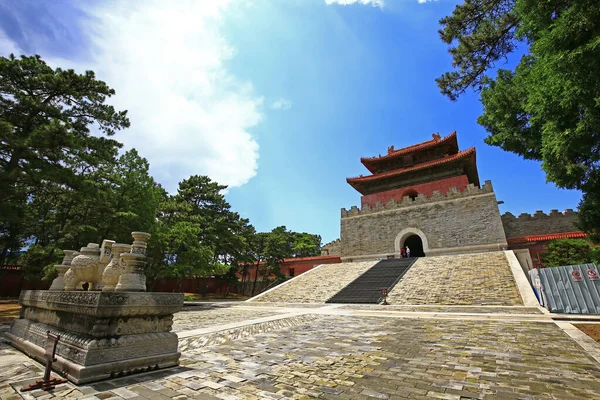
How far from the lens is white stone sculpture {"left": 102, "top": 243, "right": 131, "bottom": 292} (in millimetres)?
3629

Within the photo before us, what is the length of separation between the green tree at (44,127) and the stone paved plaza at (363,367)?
22.1 ft

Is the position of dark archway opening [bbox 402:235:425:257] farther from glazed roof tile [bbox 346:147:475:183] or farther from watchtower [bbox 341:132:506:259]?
glazed roof tile [bbox 346:147:475:183]

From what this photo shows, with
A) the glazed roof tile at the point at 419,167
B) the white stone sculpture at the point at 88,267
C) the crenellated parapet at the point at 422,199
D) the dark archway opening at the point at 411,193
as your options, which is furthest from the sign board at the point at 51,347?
the dark archway opening at the point at 411,193

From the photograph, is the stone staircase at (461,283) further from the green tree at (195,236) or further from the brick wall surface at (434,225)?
the green tree at (195,236)

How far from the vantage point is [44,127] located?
27.6ft

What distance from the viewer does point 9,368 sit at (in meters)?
3.32

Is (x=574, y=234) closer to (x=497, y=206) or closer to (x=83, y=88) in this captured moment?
(x=497, y=206)

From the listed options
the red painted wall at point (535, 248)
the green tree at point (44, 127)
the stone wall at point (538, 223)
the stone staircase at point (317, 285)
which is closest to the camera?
the green tree at point (44, 127)

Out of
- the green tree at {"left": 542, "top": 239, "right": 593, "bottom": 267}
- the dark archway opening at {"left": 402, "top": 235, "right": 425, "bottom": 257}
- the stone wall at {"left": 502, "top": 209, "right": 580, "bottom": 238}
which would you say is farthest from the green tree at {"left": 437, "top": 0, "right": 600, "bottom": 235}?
the dark archway opening at {"left": 402, "top": 235, "right": 425, "bottom": 257}

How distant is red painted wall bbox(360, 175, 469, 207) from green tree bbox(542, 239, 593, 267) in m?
7.52

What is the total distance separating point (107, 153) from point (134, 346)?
10110 mm

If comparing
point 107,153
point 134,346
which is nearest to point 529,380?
point 134,346

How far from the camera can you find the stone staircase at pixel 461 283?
10070 mm

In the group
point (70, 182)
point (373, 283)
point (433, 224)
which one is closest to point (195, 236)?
point (70, 182)
